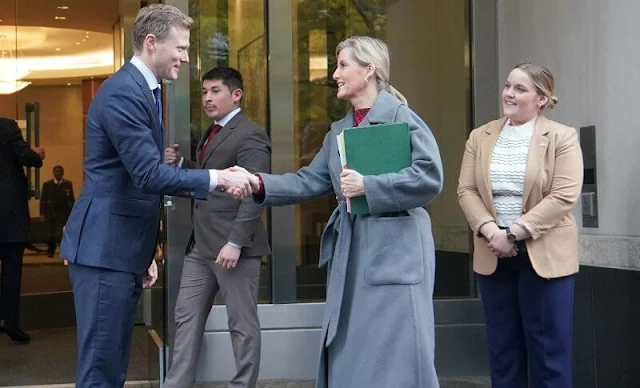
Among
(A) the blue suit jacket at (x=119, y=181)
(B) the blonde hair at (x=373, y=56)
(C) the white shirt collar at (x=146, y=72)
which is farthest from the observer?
(B) the blonde hair at (x=373, y=56)

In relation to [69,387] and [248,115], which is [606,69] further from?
[69,387]

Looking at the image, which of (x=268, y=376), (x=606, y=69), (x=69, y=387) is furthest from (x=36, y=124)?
(x=606, y=69)

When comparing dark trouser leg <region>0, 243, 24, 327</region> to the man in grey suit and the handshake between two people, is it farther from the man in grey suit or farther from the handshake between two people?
the handshake between two people

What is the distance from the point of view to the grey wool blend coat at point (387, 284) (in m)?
4.33

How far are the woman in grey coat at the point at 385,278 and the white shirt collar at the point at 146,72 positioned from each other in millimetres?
801

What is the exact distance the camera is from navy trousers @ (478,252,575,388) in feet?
18.0

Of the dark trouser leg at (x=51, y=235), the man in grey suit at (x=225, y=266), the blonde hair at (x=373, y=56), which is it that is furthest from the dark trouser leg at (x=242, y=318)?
the dark trouser leg at (x=51, y=235)

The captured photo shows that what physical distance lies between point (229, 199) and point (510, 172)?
1577 millimetres

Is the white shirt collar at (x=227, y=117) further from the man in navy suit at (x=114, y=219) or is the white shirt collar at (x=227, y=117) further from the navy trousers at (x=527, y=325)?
the man in navy suit at (x=114, y=219)

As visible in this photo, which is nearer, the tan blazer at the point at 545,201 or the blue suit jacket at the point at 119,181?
the blue suit jacket at the point at 119,181

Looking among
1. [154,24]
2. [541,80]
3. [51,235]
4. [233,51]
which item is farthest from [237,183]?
[51,235]

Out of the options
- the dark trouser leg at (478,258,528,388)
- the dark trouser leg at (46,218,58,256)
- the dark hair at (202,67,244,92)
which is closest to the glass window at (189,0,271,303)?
the dark hair at (202,67,244,92)

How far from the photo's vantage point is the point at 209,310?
6.32 meters

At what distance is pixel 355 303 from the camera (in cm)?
440
